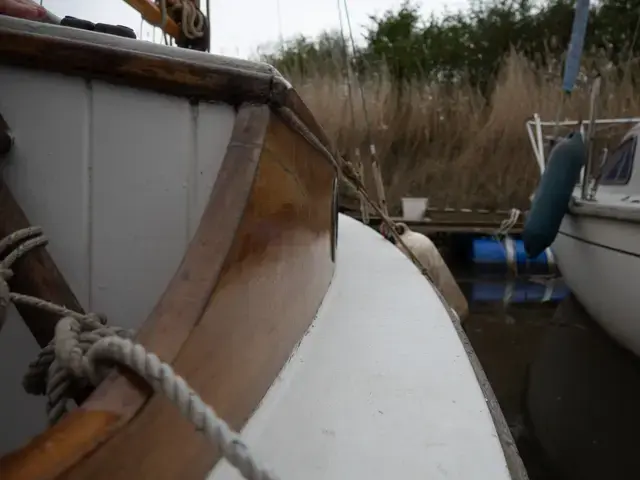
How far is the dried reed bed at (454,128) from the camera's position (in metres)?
7.34

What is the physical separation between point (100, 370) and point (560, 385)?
2.93 meters

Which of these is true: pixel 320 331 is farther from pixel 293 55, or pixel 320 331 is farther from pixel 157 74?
pixel 293 55

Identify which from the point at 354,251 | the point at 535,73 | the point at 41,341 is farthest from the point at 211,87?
the point at 535,73

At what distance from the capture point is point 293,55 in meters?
8.23

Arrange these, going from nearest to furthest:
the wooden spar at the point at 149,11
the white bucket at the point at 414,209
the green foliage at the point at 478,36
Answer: the wooden spar at the point at 149,11, the white bucket at the point at 414,209, the green foliage at the point at 478,36

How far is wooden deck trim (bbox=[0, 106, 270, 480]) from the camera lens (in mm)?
458

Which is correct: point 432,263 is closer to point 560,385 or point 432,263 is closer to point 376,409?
point 560,385

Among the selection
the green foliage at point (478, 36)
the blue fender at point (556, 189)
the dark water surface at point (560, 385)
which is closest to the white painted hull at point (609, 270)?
the blue fender at point (556, 189)

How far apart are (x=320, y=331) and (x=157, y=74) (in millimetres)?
519

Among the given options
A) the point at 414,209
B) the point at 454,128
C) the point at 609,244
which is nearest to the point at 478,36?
the point at 454,128

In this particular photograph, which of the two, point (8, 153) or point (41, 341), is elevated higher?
point (8, 153)

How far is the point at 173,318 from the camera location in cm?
61

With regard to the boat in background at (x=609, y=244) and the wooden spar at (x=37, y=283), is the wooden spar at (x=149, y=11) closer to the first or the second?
the wooden spar at (x=37, y=283)

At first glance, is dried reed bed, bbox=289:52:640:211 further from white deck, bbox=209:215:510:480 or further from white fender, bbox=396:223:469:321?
white deck, bbox=209:215:510:480
